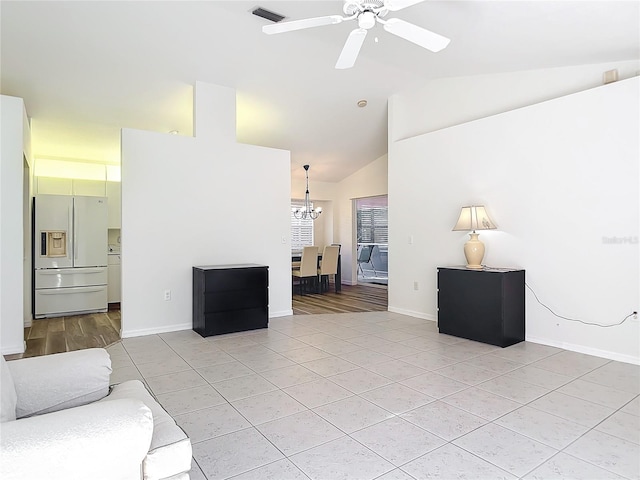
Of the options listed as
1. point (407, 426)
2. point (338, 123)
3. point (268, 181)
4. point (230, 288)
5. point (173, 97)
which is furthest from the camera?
point (338, 123)

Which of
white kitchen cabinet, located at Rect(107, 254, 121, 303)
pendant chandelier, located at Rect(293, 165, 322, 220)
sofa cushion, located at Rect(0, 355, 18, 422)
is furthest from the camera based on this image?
pendant chandelier, located at Rect(293, 165, 322, 220)

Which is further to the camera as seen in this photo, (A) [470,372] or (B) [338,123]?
(B) [338,123]

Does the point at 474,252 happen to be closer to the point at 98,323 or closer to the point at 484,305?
the point at 484,305

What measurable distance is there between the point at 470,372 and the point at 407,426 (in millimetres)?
1180

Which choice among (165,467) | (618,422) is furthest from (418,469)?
(618,422)

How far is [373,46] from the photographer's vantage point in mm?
4375

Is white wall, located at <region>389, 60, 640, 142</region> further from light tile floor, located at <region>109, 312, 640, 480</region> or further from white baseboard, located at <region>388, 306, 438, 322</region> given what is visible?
light tile floor, located at <region>109, 312, 640, 480</region>

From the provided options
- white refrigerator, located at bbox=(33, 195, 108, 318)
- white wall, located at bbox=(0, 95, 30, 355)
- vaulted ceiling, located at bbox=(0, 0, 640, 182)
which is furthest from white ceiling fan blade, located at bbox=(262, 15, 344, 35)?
white refrigerator, located at bbox=(33, 195, 108, 318)

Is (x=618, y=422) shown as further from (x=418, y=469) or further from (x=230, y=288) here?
(x=230, y=288)

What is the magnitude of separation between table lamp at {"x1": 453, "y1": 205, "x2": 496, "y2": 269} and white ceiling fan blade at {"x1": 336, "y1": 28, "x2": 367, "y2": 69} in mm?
2293

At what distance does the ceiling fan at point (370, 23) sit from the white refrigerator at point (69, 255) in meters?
4.64

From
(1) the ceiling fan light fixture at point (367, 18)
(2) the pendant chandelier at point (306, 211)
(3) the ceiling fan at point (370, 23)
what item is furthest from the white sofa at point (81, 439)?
(2) the pendant chandelier at point (306, 211)

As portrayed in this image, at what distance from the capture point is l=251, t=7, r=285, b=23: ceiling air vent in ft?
12.1

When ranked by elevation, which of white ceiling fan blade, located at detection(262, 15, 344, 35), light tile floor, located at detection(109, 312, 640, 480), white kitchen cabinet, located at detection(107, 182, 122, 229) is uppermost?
white ceiling fan blade, located at detection(262, 15, 344, 35)
